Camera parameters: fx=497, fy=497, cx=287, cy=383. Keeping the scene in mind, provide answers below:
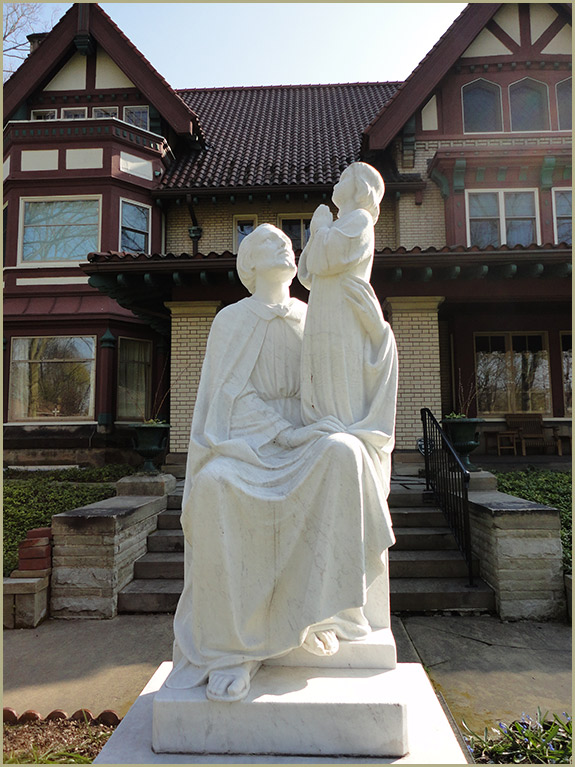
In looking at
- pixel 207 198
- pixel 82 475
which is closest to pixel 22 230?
pixel 207 198

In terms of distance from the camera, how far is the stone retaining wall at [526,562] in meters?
4.42

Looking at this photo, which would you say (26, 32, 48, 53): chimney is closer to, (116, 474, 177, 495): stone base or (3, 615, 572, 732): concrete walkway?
(116, 474, 177, 495): stone base

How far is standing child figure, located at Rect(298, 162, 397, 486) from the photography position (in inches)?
89.1

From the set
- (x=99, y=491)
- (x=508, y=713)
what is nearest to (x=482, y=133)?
(x=99, y=491)

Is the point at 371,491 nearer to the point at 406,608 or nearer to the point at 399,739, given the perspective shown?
the point at 399,739

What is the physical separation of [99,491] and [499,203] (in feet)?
33.2

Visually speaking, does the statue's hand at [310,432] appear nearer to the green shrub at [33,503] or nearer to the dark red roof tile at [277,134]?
the green shrub at [33,503]

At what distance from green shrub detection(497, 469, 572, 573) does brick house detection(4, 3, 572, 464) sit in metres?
3.30

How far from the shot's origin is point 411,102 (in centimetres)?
1102

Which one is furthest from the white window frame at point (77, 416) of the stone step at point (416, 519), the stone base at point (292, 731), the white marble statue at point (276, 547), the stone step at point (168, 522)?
the stone base at point (292, 731)

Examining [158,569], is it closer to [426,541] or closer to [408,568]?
[408,568]

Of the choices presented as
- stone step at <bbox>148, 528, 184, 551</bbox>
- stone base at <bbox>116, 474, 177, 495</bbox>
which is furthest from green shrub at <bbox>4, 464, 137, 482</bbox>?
stone step at <bbox>148, 528, 184, 551</bbox>

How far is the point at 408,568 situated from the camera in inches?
194

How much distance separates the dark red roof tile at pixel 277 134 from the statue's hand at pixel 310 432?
33.3 ft
